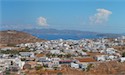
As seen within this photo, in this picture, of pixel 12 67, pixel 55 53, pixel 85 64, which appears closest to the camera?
pixel 12 67

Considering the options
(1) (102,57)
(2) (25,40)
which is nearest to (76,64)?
(1) (102,57)

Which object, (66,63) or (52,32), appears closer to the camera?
(66,63)

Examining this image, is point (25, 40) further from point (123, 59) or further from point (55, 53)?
point (123, 59)

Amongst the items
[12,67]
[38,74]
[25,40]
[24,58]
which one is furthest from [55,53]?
[25,40]

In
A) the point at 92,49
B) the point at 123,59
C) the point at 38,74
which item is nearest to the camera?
the point at 38,74

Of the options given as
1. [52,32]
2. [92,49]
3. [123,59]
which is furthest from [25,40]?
[52,32]

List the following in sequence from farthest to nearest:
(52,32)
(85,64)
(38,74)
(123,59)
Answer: (52,32), (123,59), (85,64), (38,74)

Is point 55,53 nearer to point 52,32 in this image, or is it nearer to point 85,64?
point 85,64

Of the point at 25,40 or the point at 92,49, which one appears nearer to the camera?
the point at 92,49

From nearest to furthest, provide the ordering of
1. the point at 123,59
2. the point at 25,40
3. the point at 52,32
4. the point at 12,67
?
1. the point at 12,67
2. the point at 123,59
3. the point at 25,40
4. the point at 52,32
